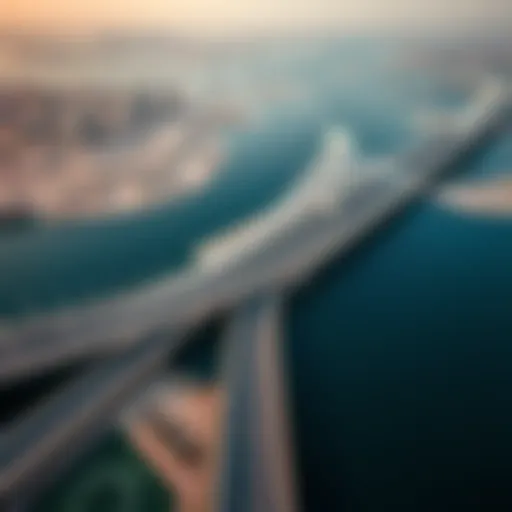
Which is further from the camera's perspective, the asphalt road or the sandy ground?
the asphalt road

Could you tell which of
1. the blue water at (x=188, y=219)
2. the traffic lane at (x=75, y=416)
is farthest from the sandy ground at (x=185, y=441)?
the blue water at (x=188, y=219)

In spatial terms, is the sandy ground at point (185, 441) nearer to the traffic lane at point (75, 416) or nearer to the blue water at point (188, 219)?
the traffic lane at point (75, 416)

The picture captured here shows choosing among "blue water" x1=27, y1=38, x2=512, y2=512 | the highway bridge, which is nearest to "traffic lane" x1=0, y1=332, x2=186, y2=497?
the highway bridge

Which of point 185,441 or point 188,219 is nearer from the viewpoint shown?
point 185,441

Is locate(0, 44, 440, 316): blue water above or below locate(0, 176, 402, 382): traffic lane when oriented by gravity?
above

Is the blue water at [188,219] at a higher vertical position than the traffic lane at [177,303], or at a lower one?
higher

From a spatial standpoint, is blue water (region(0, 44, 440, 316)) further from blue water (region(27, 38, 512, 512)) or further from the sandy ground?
the sandy ground

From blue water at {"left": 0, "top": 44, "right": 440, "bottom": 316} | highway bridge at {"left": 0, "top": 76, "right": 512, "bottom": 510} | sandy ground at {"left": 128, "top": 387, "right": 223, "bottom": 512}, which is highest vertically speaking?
blue water at {"left": 0, "top": 44, "right": 440, "bottom": 316}

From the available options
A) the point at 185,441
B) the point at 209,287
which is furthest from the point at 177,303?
the point at 185,441

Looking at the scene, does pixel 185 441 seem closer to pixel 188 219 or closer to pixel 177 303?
pixel 177 303

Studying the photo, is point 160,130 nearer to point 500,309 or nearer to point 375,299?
point 375,299

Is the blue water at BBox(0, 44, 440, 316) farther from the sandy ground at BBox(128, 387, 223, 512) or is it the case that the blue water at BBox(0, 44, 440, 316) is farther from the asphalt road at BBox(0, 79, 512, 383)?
the sandy ground at BBox(128, 387, 223, 512)
